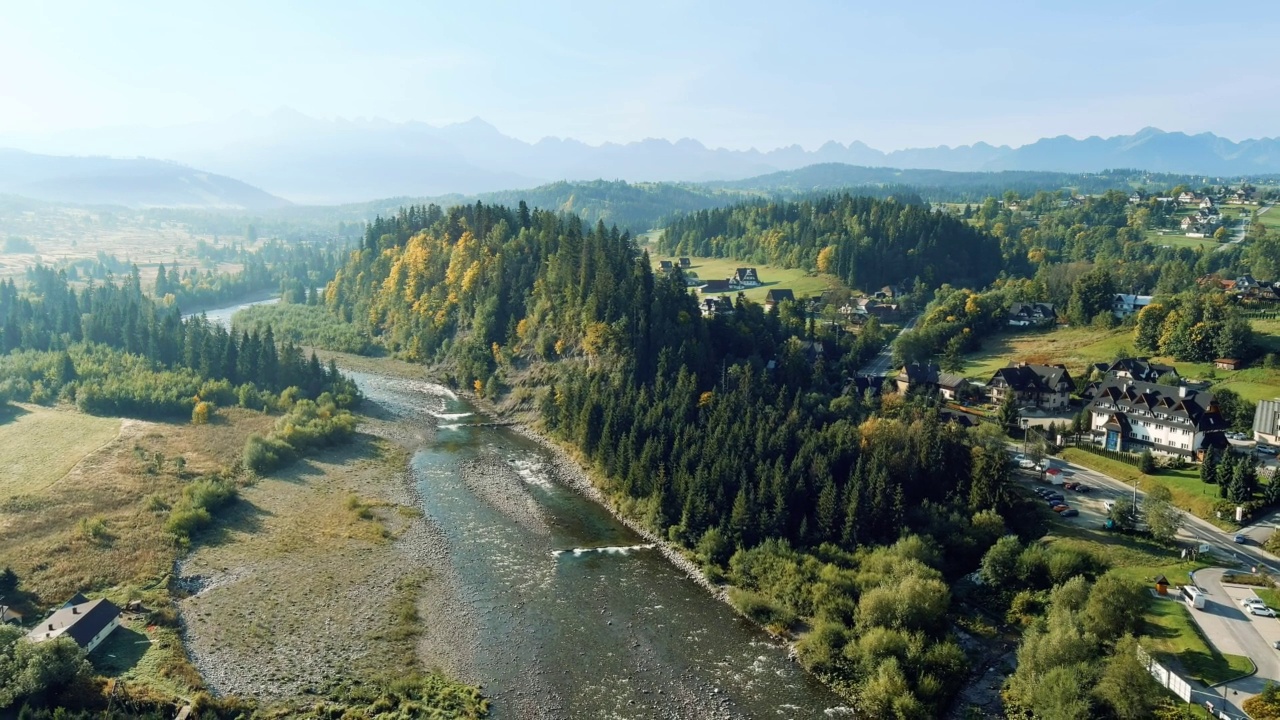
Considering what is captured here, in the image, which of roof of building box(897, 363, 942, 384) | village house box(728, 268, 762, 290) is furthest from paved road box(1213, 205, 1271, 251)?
roof of building box(897, 363, 942, 384)

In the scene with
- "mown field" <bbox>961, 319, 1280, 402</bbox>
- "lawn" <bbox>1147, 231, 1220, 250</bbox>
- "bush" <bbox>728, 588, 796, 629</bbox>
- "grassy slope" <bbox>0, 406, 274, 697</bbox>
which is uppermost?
"lawn" <bbox>1147, 231, 1220, 250</bbox>

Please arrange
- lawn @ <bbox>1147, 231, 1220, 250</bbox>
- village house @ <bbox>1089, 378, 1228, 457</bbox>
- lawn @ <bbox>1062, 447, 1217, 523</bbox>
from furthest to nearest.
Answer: lawn @ <bbox>1147, 231, 1220, 250</bbox>
village house @ <bbox>1089, 378, 1228, 457</bbox>
lawn @ <bbox>1062, 447, 1217, 523</bbox>

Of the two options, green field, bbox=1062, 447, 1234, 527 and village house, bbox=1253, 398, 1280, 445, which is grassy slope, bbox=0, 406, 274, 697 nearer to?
green field, bbox=1062, 447, 1234, 527

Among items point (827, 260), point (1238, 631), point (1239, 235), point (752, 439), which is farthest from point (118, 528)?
point (1239, 235)

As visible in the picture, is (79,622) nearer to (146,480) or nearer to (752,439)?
(146,480)

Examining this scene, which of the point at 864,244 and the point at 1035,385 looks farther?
the point at 864,244
